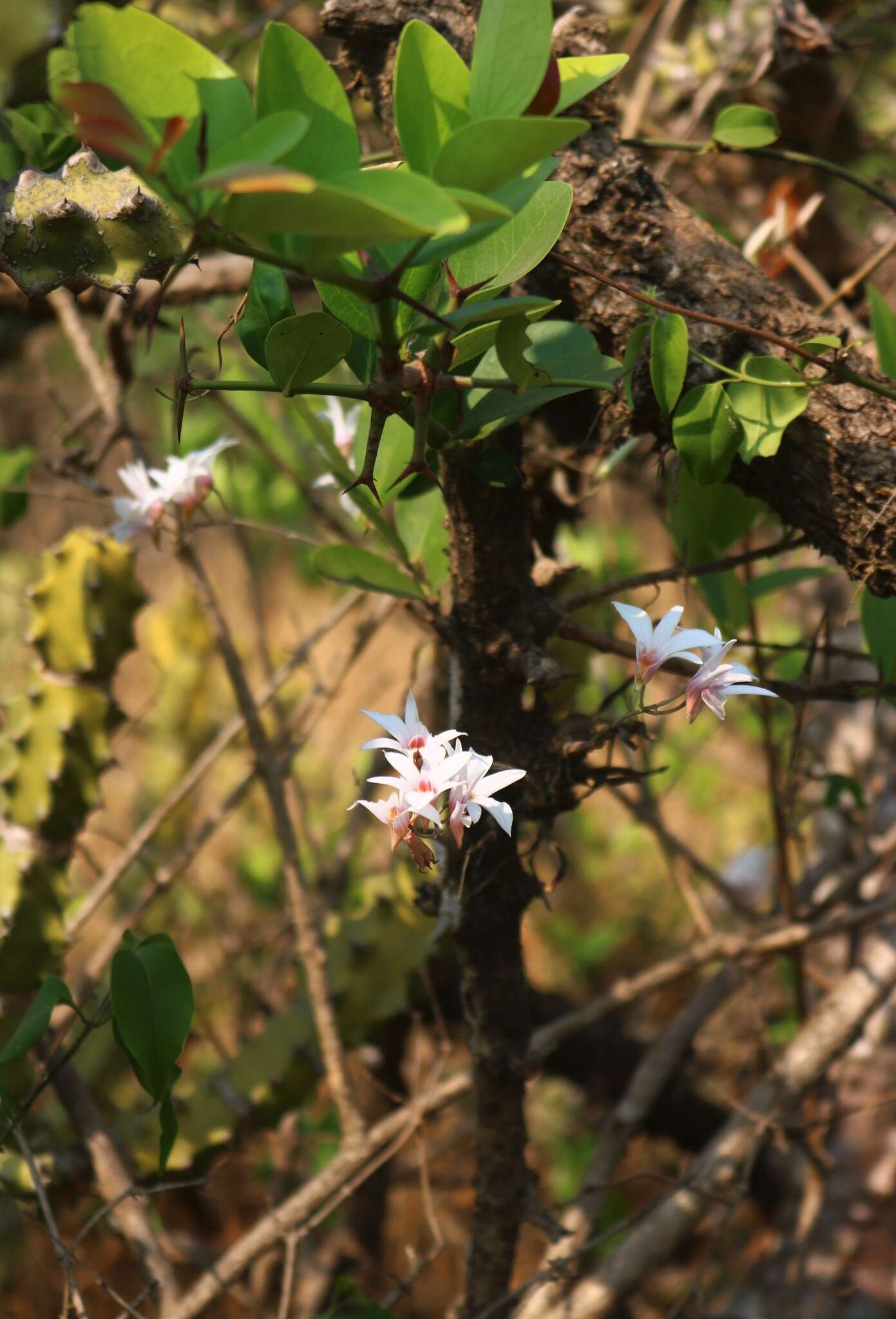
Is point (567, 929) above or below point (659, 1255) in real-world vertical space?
below

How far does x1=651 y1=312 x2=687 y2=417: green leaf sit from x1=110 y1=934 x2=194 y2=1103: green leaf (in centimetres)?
35

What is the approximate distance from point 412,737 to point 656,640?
0.11m

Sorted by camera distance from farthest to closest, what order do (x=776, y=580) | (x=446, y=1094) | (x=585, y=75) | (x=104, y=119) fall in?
(x=446, y=1094), (x=776, y=580), (x=585, y=75), (x=104, y=119)

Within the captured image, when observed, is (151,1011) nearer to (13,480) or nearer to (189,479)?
(189,479)

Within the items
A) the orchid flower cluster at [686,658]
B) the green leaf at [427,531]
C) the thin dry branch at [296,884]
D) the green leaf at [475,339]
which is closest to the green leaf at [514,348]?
the green leaf at [475,339]

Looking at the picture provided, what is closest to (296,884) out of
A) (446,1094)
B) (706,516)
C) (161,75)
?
(446,1094)

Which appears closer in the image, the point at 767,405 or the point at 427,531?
the point at 767,405

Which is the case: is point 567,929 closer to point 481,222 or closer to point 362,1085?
point 362,1085

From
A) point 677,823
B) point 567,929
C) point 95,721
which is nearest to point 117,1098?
point 95,721

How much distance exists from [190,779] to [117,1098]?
371 millimetres

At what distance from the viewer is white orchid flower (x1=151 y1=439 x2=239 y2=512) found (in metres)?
0.67

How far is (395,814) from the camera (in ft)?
1.42

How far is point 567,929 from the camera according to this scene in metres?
1.78

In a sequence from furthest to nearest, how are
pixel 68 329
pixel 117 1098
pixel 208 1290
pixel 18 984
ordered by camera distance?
pixel 117 1098
pixel 68 329
pixel 18 984
pixel 208 1290
